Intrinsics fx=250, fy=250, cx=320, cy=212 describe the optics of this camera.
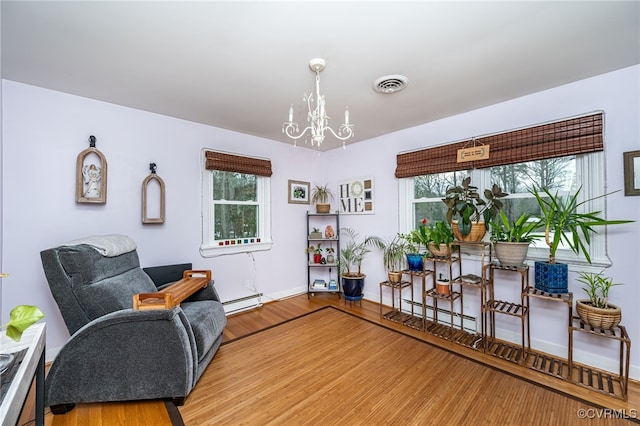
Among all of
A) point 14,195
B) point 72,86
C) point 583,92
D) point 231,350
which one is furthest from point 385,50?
point 14,195

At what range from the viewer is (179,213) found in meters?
2.79

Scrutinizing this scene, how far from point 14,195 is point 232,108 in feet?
6.17

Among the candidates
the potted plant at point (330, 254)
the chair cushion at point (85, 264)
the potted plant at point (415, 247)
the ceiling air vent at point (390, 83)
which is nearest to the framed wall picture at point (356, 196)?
the potted plant at point (330, 254)

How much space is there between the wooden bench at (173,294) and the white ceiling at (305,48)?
1.64 metres

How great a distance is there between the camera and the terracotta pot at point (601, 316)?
1.72m

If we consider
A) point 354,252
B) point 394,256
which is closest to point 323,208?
point 354,252

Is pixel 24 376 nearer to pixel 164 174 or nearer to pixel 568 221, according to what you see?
pixel 164 174

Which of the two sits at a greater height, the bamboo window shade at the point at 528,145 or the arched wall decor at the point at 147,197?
the bamboo window shade at the point at 528,145

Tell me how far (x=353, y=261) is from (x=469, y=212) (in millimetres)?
1785

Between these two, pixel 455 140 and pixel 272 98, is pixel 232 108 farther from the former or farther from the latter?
pixel 455 140

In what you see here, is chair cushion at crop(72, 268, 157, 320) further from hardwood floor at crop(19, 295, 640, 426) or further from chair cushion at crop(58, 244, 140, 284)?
hardwood floor at crop(19, 295, 640, 426)

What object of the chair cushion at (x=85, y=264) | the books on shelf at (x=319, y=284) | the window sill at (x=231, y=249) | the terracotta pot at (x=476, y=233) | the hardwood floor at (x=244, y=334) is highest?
the terracotta pot at (x=476, y=233)

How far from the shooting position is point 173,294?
1922 mm

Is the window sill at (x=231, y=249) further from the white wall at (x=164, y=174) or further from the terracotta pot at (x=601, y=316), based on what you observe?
the terracotta pot at (x=601, y=316)
